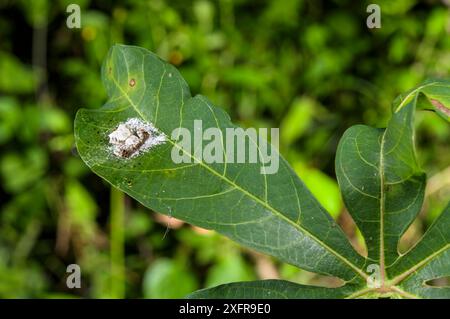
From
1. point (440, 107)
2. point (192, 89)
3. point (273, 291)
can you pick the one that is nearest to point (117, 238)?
point (192, 89)

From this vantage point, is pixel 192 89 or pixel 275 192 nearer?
pixel 275 192

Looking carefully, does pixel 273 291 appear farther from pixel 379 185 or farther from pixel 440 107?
pixel 440 107

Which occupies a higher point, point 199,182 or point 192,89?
point 192,89

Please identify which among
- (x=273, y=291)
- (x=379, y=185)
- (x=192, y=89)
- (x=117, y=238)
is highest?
(x=192, y=89)

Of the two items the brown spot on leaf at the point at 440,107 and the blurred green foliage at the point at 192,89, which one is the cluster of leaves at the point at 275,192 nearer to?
the brown spot on leaf at the point at 440,107

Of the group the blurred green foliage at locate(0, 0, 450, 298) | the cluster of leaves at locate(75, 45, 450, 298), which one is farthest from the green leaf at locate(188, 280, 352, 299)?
the blurred green foliage at locate(0, 0, 450, 298)

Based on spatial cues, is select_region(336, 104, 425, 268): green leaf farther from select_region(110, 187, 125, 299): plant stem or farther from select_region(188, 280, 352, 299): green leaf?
select_region(110, 187, 125, 299): plant stem
